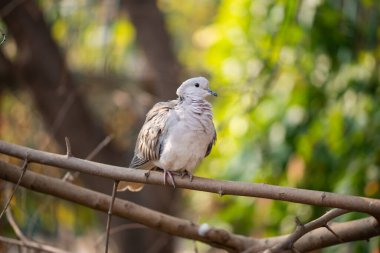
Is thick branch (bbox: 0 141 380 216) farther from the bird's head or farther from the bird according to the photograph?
the bird's head

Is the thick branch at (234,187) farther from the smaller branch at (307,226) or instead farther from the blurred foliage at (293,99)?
the blurred foliage at (293,99)

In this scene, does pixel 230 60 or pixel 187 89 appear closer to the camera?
pixel 187 89

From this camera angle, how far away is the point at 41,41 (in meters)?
5.89

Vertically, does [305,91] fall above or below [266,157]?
→ above

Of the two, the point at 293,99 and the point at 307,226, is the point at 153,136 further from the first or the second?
the point at 293,99

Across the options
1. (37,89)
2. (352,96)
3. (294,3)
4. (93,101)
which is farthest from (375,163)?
(93,101)

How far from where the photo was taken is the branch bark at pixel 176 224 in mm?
3182

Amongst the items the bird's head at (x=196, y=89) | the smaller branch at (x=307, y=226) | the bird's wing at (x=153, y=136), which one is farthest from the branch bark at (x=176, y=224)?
the bird's head at (x=196, y=89)

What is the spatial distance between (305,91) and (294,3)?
98cm

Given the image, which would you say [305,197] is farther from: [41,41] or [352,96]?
[41,41]

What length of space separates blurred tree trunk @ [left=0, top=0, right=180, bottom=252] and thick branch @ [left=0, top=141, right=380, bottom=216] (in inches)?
96.0

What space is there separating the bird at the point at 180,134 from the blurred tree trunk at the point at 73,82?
1.96 metres

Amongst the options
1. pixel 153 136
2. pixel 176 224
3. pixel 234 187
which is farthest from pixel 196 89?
pixel 234 187

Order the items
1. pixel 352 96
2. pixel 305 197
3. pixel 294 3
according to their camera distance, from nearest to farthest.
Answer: pixel 305 197
pixel 294 3
pixel 352 96
